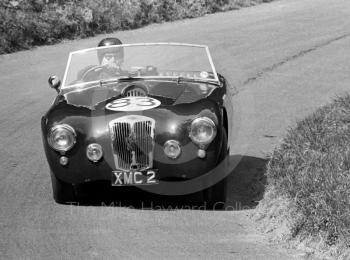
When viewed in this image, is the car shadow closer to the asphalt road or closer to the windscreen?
the asphalt road

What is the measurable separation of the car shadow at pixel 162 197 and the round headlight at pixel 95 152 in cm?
32

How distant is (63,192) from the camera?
7203 millimetres

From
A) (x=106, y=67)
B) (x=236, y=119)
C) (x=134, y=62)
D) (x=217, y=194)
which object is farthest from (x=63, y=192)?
(x=236, y=119)

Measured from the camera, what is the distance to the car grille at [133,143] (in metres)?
6.84

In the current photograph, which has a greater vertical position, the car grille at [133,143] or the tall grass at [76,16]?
the car grille at [133,143]

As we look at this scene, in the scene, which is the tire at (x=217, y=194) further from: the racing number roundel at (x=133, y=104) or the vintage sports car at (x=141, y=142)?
the racing number roundel at (x=133, y=104)

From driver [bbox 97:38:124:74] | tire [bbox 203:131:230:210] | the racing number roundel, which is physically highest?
the racing number roundel

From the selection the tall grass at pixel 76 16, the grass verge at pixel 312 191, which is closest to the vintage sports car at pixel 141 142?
the grass verge at pixel 312 191

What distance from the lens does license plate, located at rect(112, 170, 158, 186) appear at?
6820mm

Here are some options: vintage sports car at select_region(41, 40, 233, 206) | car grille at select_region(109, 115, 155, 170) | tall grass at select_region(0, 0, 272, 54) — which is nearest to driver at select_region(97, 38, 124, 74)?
vintage sports car at select_region(41, 40, 233, 206)

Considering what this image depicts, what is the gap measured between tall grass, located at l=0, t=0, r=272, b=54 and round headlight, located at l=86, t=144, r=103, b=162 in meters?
10.2

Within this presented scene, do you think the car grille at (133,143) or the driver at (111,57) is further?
the driver at (111,57)

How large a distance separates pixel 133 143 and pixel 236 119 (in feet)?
15.4

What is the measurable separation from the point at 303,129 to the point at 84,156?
8.91 feet
